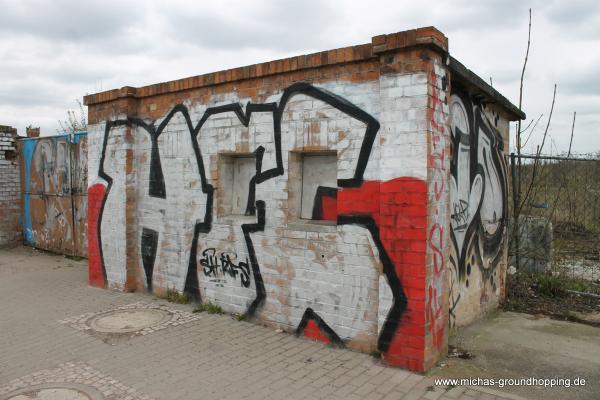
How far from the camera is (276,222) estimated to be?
5.24 meters

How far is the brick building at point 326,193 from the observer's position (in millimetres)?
4180

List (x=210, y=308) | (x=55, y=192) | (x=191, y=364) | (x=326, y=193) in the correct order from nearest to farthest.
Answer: (x=191, y=364), (x=326, y=193), (x=210, y=308), (x=55, y=192)

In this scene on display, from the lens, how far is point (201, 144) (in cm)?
604

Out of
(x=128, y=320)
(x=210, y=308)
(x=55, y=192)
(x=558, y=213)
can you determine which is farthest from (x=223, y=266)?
(x=55, y=192)

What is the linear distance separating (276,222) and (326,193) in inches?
26.8

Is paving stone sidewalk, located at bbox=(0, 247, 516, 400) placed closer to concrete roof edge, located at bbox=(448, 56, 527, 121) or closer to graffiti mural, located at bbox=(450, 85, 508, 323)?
graffiti mural, located at bbox=(450, 85, 508, 323)

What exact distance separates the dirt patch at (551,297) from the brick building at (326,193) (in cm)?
43

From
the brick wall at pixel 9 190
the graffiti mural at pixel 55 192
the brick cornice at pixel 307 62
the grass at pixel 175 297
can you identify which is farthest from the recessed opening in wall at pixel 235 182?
the brick wall at pixel 9 190

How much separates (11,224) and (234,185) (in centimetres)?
860

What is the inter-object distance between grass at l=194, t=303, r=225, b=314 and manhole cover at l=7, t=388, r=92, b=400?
7.14ft

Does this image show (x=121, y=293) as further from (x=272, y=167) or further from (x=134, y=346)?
(x=272, y=167)

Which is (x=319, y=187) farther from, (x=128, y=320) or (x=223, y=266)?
(x=128, y=320)

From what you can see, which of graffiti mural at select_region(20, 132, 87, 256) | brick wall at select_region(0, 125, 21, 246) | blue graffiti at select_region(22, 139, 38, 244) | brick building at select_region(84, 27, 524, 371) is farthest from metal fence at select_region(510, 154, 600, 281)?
brick wall at select_region(0, 125, 21, 246)

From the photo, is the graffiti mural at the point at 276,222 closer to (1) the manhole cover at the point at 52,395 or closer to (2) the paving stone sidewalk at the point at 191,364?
(2) the paving stone sidewalk at the point at 191,364
